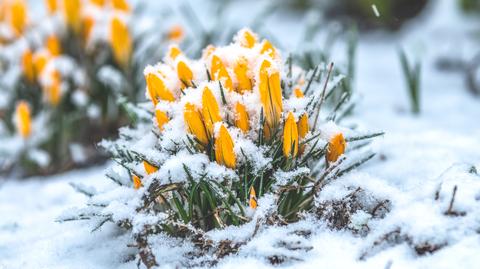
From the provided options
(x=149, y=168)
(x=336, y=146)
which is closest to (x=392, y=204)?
(x=336, y=146)

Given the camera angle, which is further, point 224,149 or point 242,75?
point 242,75

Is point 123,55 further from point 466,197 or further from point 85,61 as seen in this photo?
point 466,197

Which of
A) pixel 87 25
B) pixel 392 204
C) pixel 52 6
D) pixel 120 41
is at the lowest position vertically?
pixel 392 204

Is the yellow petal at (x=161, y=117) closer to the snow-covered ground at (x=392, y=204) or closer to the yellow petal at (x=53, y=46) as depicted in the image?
the snow-covered ground at (x=392, y=204)

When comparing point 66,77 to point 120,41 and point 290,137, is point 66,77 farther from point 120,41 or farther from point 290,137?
point 290,137

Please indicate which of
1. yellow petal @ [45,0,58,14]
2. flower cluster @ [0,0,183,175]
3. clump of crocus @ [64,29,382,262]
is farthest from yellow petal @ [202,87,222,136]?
yellow petal @ [45,0,58,14]
